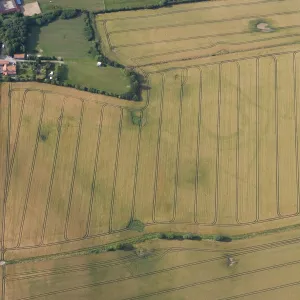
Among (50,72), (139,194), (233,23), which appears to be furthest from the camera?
(233,23)

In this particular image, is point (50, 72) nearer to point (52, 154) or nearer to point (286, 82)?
point (52, 154)

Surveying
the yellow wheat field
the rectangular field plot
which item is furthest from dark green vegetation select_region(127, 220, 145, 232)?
the rectangular field plot

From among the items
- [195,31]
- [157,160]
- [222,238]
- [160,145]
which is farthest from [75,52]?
[222,238]

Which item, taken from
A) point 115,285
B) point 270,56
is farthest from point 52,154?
point 270,56

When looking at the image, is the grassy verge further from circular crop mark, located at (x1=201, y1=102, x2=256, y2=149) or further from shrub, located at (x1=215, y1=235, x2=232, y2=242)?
circular crop mark, located at (x1=201, y1=102, x2=256, y2=149)

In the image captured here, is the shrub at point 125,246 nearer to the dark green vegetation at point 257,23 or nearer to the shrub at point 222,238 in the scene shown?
the shrub at point 222,238

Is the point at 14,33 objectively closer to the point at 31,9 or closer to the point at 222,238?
the point at 31,9

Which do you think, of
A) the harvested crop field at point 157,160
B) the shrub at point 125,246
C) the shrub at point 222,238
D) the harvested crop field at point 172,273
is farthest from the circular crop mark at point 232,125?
the shrub at point 125,246
